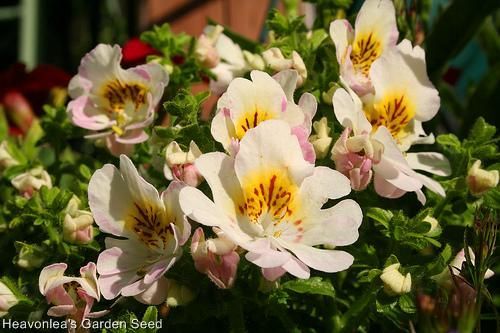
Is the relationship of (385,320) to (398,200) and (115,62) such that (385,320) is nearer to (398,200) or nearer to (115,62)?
(398,200)

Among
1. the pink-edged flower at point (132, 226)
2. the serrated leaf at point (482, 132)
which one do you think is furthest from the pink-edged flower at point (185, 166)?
the serrated leaf at point (482, 132)

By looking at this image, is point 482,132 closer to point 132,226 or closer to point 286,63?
point 286,63

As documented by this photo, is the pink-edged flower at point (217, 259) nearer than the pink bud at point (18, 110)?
Yes

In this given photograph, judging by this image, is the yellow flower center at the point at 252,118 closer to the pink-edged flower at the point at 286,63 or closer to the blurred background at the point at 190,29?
the pink-edged flower at the point at 286,63

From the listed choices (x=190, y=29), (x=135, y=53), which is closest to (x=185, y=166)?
(x=135, y=53)

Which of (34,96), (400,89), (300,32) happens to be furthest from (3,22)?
(400,89)
